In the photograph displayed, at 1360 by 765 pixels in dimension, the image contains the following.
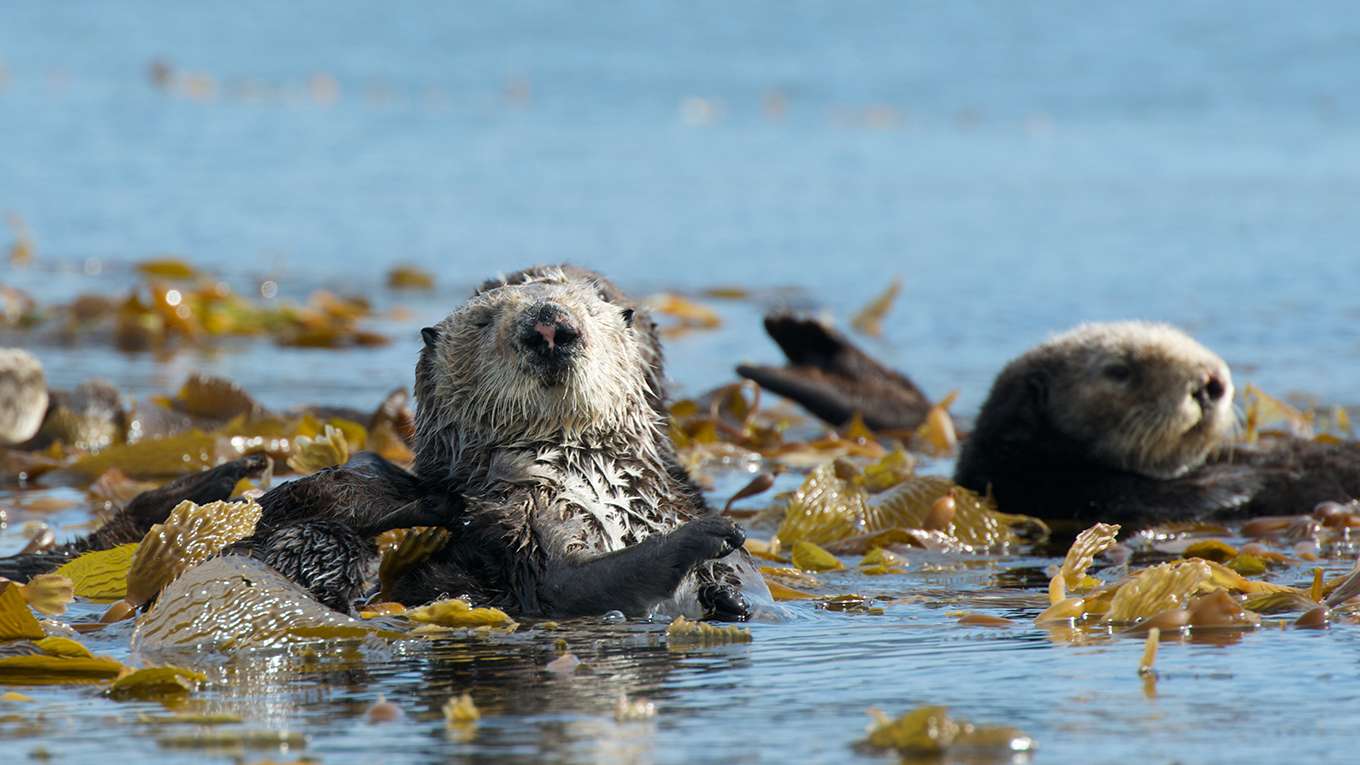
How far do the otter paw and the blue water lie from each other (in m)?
0.17

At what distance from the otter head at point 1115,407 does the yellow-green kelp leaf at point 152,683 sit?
364 centimetres

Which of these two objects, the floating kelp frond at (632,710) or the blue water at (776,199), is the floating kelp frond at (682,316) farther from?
the floating kelp frond at (632,710)

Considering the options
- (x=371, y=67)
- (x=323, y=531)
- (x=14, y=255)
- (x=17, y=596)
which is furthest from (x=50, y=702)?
(x=371, y=67)

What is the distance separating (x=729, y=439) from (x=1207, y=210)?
913cm

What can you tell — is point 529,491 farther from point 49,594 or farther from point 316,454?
point 316,454

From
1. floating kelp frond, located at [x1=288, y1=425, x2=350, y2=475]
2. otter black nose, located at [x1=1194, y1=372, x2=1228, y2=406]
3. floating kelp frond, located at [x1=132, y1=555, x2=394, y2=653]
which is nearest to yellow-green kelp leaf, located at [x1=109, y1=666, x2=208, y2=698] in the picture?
floating kelp frond, located at [x1=132, y1=555, x2=394, y2=653]

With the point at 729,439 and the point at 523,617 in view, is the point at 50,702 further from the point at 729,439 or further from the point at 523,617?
the point at 729,439

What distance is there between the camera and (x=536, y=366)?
176 inches

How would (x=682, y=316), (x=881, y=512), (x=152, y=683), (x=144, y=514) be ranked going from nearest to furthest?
(x=152, y=683) < (x=144, y=514) < (x=881, y=512) < (x=682, y=316)

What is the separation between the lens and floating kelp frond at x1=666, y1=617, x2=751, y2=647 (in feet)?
13.4

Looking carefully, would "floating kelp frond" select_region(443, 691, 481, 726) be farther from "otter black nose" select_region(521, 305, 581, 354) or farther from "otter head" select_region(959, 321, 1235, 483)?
"otter head" select_region(959, 321, 1235, 483)

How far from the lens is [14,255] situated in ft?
41.3

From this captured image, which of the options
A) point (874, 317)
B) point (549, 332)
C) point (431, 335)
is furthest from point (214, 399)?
point (874, 317)

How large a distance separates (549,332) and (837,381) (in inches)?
146
